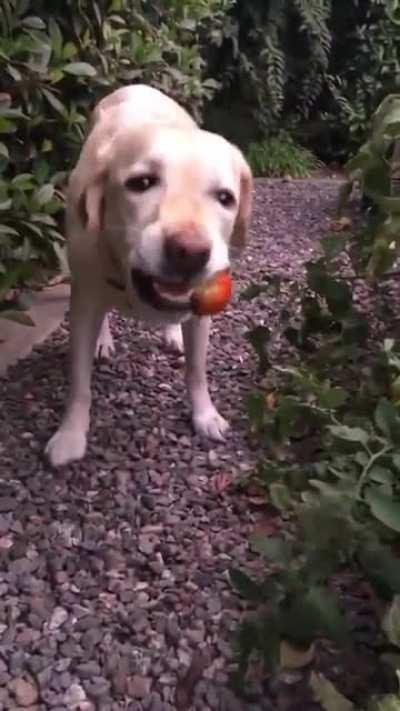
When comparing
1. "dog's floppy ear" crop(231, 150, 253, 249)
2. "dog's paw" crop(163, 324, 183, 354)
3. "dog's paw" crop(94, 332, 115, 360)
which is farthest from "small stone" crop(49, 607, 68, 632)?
"dog's paw" crop(163, 324, 183, 354)

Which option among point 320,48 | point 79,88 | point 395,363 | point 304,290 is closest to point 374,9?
point 320,48

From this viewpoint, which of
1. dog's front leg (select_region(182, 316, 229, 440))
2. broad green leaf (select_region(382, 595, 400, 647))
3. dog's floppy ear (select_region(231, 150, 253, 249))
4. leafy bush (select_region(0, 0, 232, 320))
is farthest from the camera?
leafy bush (select_region(0, 0, 232, 320))

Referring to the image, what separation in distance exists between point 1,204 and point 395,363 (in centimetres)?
120

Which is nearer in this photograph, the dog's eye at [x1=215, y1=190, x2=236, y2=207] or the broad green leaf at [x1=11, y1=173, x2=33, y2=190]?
the dog's eye at [x1=215, y1=190, x2=236, y2=207]

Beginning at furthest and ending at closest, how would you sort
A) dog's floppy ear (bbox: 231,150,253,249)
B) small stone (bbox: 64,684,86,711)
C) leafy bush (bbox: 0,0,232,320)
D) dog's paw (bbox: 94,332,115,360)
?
dog's paw (bbox: 94,332,115,360)
leafy bush (bbox: 0,0,232,320)
dog's floppy ear (bbox: 231,150,253,249)
small stone (bbox: 64,684,86,711)

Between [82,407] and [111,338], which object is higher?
[82,407]

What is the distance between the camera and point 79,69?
2.93 meters

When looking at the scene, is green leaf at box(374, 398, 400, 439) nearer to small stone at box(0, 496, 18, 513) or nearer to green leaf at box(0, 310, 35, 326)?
small stone at box(0, 496, 18, 513)

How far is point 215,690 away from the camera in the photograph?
1704mm

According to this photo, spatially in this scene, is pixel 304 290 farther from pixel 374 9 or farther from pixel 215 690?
pixel 374 9

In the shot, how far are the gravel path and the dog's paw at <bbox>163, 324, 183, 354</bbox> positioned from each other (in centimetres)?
3

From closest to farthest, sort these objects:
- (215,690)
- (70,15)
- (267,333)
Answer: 1. (215,690)
2. (267,333)
3. (70,15)

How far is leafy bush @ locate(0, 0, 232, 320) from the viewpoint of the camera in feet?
8.98

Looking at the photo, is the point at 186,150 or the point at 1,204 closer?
the point at 186,150
